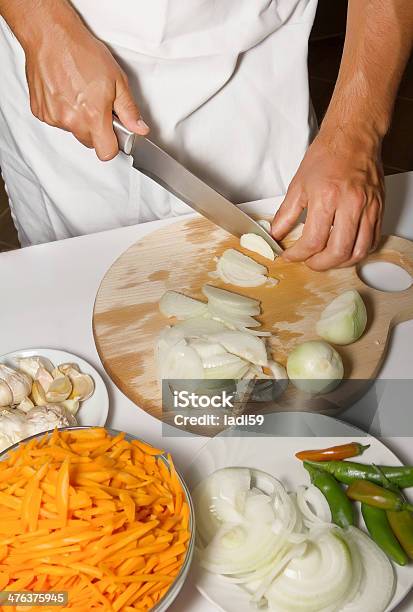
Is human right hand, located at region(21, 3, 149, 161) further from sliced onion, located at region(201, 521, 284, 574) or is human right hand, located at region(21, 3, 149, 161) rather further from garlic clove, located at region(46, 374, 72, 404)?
sliced onion, located at region(201, 521, 284, 574)

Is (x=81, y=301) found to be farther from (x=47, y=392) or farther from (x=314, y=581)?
(x=314, y=581)

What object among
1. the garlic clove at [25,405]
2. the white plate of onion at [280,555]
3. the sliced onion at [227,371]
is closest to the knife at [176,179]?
the sliced onion at [227,371]

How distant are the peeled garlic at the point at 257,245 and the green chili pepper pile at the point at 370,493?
0.48 metres

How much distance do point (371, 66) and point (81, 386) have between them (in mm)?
840

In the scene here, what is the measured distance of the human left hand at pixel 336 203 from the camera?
1395 mm

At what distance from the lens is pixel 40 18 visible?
1.43 m

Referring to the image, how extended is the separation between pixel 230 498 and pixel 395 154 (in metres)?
2.86

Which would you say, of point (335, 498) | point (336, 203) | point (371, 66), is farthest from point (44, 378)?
point (371, 66)

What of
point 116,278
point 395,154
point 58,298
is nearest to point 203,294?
point 116,278

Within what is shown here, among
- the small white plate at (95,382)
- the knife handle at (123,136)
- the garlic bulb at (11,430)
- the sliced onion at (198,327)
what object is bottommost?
the small white plate at (95,382)

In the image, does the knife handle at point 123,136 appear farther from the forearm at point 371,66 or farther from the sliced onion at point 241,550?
the sliced onion at point 241,550

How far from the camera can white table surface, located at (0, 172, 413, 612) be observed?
3.95 feet

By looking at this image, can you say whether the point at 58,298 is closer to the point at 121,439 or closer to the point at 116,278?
the point at 116,278

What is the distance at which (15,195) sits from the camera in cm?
188
